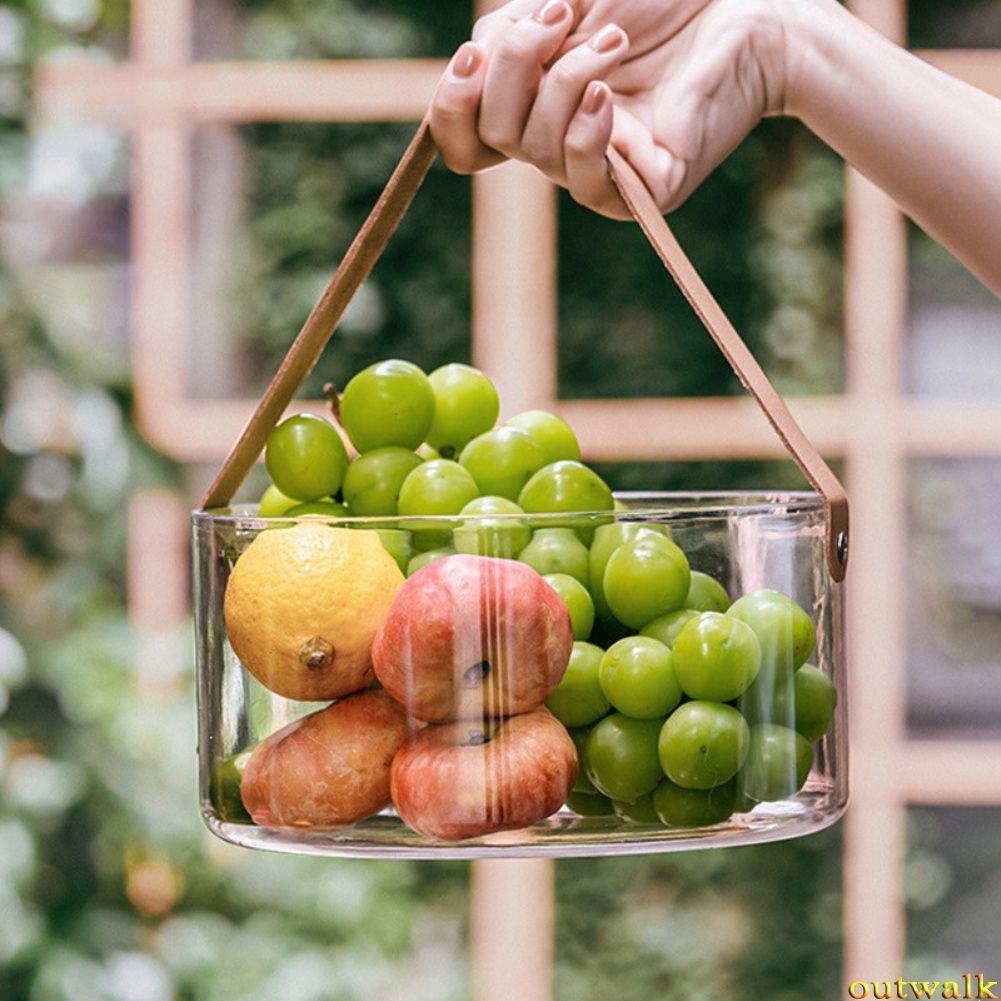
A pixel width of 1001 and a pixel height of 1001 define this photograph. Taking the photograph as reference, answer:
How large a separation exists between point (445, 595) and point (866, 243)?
55.5 inches

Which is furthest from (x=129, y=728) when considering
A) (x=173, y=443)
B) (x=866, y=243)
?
(x=866, y=243)

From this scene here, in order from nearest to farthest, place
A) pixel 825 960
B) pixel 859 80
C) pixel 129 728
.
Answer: pixel 859 80 → pixel 129 728 → pixel 825 960

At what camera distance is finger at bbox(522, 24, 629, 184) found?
59 cm

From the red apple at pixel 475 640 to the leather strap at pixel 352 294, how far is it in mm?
124

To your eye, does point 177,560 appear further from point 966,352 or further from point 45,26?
point 966,352

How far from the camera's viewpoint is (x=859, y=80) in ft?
2.51

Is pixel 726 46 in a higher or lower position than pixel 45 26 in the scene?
lower

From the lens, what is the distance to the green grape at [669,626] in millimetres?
491

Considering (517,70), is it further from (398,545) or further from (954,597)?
(954,597)

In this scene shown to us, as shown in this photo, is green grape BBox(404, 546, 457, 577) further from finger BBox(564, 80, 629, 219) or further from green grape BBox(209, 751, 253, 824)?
finger BBox(564, 80, 629, 219)

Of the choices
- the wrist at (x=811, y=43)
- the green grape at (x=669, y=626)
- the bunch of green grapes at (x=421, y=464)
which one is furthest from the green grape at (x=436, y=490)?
the wrist at (x=811, y=43)

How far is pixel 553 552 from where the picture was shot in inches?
19.0

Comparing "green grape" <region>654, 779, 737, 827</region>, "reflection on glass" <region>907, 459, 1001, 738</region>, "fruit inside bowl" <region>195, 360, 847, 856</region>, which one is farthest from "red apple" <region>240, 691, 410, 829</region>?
"reflection on glass" <region>907, 459, 1001, 738</region>

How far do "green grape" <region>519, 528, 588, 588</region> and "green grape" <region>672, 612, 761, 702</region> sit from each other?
51 mm
